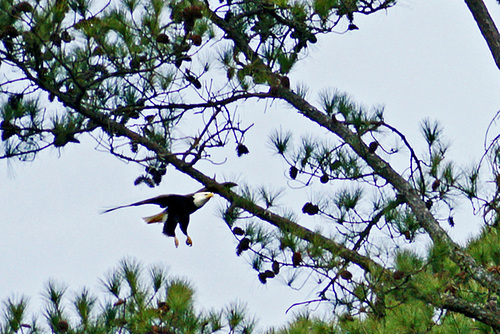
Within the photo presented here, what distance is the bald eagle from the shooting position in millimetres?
4301

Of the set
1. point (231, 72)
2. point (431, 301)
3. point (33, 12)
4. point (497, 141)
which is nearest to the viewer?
point (431, 301)

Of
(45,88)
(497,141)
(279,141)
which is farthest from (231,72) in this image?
(497,141)

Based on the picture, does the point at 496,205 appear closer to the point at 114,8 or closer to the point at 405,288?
the point at 405,288

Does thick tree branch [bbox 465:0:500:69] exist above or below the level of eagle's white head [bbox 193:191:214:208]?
above

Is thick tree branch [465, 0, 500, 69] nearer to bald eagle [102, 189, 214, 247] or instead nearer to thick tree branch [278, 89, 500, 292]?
thick tree branch [278, 89, 500, 292]

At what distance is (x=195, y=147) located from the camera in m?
3.74

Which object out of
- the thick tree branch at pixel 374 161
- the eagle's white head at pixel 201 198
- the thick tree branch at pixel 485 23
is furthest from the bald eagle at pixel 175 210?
the thick tree branch at pixel 485 23

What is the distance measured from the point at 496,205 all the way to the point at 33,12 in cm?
187

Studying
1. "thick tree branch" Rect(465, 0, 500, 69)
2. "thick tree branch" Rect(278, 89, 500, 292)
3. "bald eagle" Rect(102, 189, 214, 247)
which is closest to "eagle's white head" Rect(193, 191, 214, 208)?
"bald eagle" Rect(102, 189, 214, 247)

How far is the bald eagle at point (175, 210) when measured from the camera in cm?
430

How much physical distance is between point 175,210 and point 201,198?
239 mm

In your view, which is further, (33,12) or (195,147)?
(195,147)

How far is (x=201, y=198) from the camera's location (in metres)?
4.23

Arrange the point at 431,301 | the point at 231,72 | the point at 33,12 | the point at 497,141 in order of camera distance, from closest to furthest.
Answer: the point at 431,301 → the point at 33,12 → the point at 497,141 → the point at 231,72
